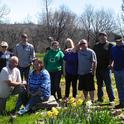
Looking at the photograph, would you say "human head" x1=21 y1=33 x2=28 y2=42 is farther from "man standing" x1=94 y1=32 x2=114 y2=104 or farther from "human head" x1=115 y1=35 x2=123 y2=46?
"human head" x1=115 y1=35 x2=123 y2=46

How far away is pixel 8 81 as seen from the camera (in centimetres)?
1145

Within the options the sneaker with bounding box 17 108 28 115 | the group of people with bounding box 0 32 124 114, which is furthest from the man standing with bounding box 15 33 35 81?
the sneaker with bounding box 17 108 28 115

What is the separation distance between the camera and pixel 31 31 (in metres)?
67.2

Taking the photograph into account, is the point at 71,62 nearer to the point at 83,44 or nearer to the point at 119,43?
the point at 83,44

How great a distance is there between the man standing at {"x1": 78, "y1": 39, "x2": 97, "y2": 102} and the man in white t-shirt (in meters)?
1.62

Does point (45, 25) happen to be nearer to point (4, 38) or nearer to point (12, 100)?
point (4, 38)

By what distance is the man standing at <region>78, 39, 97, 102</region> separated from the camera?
11883 mm

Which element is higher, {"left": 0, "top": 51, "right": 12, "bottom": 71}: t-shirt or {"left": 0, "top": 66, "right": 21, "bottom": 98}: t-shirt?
{"left": 0, "top": 51, "right": 12, "bottom": 71}: t-shirt

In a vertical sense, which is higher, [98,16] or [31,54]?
[98,16]

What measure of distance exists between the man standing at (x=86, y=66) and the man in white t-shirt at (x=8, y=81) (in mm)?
1617

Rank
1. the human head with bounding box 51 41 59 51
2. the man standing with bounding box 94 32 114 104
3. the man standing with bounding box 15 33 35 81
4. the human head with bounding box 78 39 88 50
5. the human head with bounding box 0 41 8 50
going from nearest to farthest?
the human head with bounding box 78 39 88 50
the man standing with bounding box 94 32 114 104
the human head with bounding box 51 41 59 51
the human head with bounding box 0 41 8 50
the man standing with bounding box 15 33 35 81

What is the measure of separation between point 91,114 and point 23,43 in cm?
631

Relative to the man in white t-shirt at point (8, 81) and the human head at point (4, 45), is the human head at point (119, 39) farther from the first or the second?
the human head at point (4, 45)

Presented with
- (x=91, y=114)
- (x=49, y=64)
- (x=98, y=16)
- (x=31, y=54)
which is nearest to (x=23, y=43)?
(x=31, y=54)
